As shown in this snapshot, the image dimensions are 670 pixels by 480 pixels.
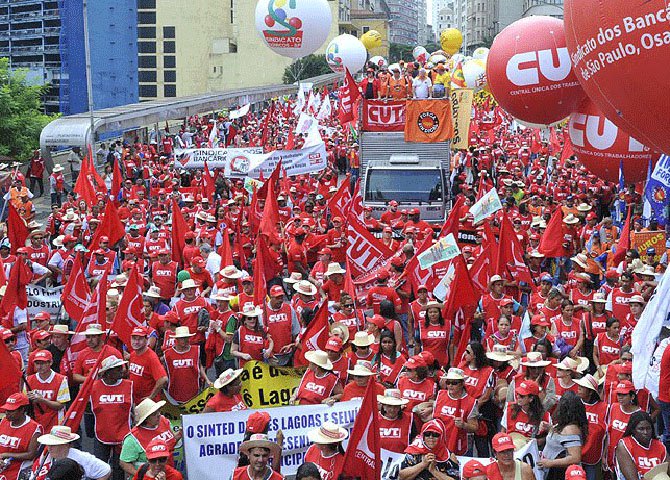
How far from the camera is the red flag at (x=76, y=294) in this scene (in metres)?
11.3

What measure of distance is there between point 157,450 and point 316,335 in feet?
10.5

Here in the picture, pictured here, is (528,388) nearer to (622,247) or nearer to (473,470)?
(473,470)

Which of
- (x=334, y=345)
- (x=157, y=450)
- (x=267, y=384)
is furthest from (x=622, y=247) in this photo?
(x=157, y=450)

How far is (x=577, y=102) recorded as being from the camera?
14602 mm

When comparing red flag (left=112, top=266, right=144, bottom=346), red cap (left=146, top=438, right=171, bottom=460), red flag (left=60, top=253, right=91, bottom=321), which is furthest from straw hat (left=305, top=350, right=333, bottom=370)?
red flag (left=60, top=253, right=91, bottom=321)

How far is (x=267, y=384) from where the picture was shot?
9234mm

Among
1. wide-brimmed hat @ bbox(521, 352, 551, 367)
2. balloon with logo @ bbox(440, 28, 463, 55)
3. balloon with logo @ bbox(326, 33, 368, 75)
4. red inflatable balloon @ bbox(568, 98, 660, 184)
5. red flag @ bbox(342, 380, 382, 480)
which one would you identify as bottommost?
red flag @ bbox(342, 380, 382, 480)

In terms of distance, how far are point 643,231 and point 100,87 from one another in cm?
4230

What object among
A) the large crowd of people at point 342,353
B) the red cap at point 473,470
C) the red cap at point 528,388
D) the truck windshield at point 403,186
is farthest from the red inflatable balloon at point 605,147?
the red cap at point 473,470

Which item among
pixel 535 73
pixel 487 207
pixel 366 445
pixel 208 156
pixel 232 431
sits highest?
pixel 535 73

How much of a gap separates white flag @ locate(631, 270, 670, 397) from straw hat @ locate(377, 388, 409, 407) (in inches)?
71.4

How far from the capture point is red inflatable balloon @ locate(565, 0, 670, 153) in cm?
792

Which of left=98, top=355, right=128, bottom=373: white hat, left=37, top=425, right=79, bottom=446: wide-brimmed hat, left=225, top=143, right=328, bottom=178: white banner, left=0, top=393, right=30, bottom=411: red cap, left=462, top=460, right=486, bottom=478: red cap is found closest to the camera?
left=462, top=460, right=486, bottom=478: red cap

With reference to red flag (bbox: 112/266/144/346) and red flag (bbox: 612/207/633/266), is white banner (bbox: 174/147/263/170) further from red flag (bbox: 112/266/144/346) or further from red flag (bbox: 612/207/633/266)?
red flag (bbox: 112/266/144/346)
